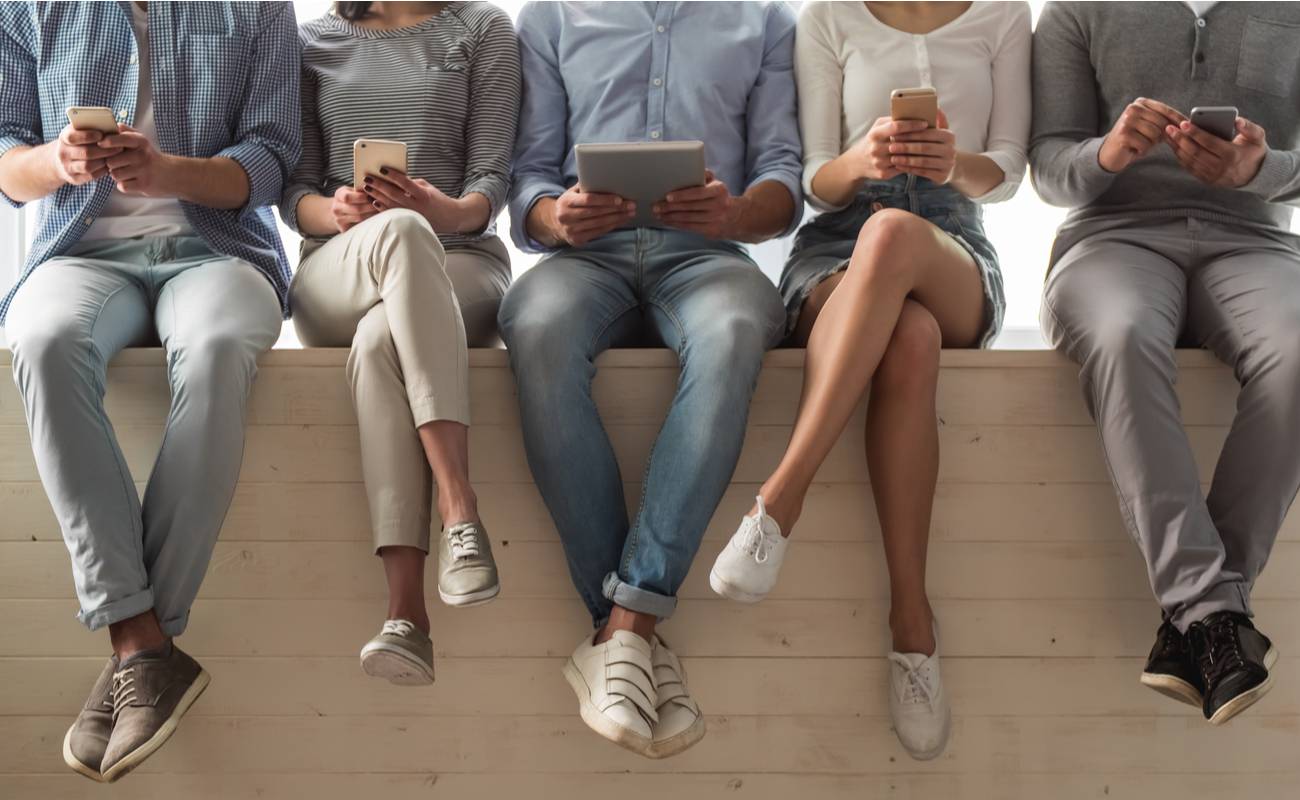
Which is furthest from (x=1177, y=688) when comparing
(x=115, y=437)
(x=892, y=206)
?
(x=115, y=437)

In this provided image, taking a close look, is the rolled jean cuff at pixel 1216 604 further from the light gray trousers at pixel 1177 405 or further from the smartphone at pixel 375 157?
the smartphone at pixel 375 157

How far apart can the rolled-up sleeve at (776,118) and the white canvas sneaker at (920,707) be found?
0.79 metres

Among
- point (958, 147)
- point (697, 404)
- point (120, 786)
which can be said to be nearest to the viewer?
point (697, 404)

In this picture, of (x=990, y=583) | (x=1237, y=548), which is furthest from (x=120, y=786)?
(x=1237, y=548)

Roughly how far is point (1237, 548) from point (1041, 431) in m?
0.32

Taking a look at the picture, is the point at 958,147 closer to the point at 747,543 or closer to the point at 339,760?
the point at 747,543

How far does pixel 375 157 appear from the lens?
1802 mm

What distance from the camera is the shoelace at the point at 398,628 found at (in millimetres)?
1542

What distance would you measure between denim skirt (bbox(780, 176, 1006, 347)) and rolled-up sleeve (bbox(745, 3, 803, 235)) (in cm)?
7

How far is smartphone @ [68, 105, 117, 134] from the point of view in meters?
1.68

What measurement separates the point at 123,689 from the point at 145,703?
4 centimetres

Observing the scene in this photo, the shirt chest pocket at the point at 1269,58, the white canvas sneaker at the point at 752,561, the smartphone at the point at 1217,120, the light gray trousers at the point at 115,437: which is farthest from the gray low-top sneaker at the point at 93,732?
the shirt chest pocket at the point at 1269,58

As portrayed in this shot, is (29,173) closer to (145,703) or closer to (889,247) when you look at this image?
(145,703)

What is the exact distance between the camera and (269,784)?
5.78 ft
